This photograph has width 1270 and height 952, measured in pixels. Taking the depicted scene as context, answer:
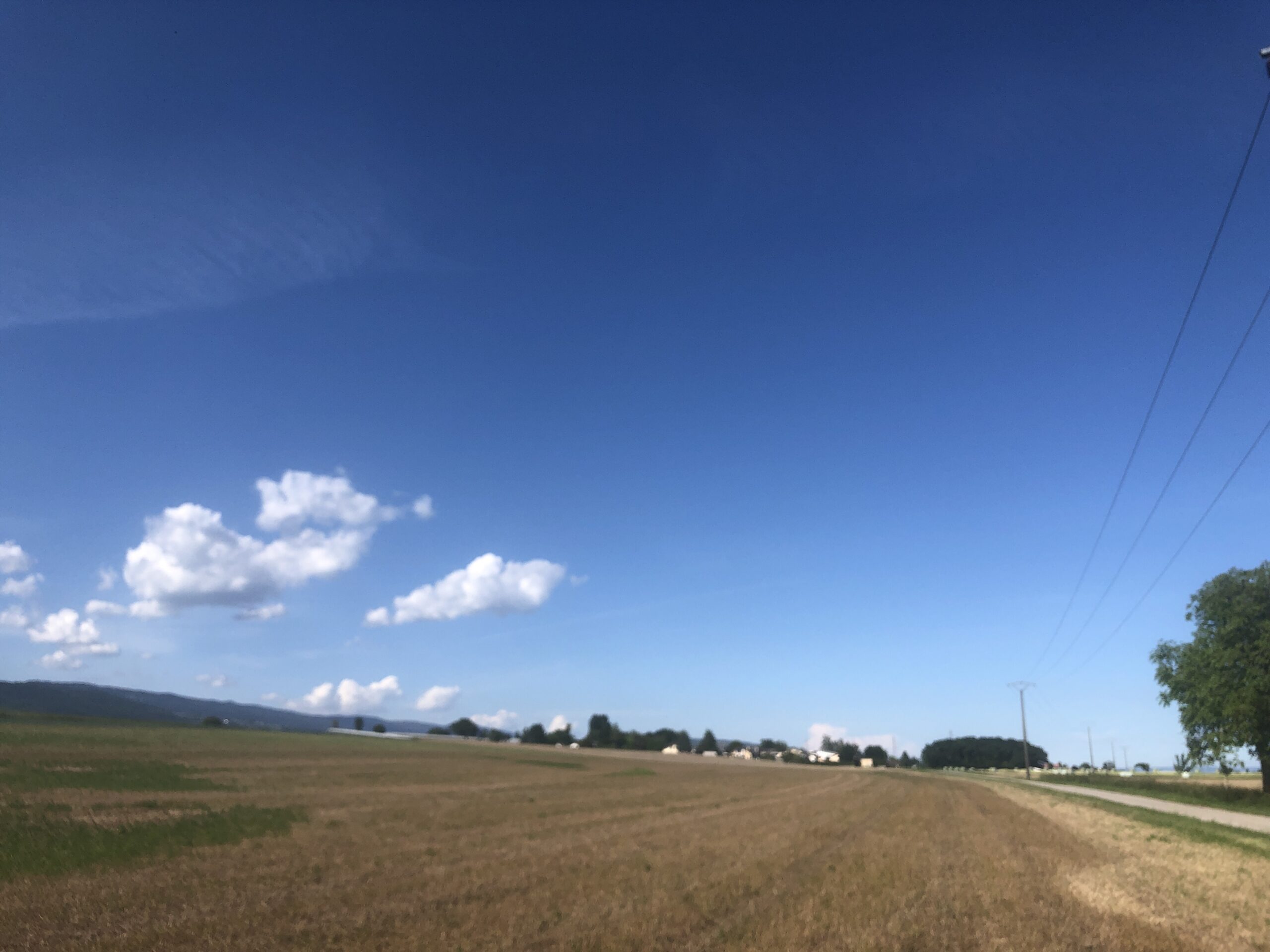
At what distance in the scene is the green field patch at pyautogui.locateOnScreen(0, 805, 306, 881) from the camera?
624 inches

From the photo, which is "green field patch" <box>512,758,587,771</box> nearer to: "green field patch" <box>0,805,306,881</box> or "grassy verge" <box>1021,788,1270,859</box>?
"grassy verge" <box>1021,788,1270,859</box>

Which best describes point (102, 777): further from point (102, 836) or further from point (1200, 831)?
point (1200, 831)

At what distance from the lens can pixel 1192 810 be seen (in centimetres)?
4575

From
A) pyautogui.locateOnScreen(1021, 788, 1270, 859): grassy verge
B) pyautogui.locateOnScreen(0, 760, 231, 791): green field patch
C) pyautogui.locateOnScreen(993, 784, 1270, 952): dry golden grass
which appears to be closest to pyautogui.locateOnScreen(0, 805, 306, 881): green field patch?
pyautogui.locateOnScreen(0, 760, 231, 791): green field patch

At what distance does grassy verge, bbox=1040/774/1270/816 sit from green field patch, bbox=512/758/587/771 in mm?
54854

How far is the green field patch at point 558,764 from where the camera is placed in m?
85.1

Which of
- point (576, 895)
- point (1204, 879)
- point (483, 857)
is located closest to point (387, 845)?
Result: point (483, 857)

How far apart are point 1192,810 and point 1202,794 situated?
19261 millimetres

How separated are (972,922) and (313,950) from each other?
11.5m

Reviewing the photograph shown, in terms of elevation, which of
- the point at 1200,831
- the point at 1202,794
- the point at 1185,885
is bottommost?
the point at 1202,794

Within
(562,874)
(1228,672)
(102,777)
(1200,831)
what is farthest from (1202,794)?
(102,777)

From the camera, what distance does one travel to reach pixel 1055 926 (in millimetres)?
13977

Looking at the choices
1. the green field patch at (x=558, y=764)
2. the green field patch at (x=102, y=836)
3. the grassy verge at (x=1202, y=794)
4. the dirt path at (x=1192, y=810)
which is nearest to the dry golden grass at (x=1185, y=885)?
the dirt path at (x=1192, y=810)

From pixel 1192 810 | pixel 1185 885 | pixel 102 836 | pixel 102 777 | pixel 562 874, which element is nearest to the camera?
pixel 562 874
